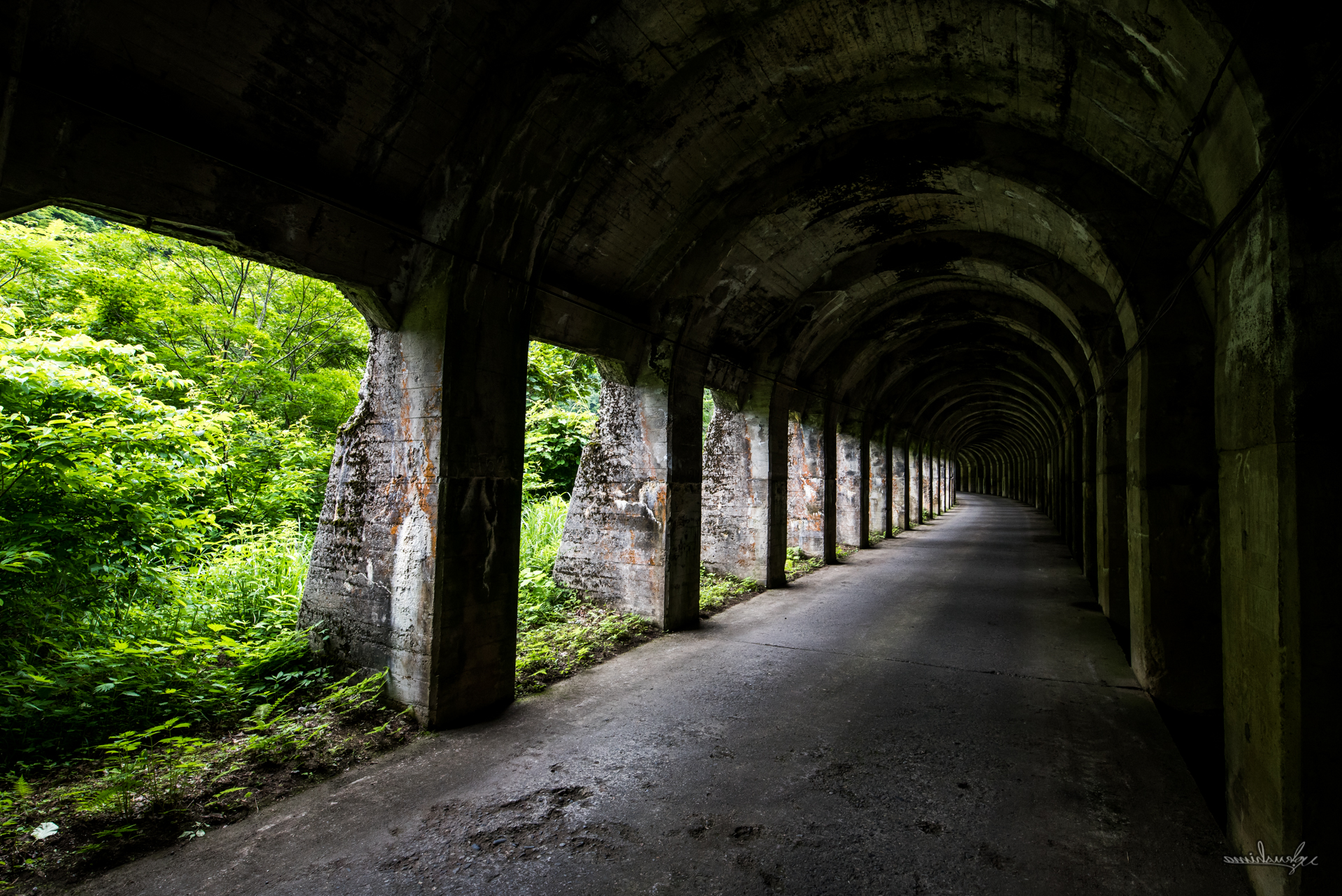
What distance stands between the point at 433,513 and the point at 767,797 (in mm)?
2923

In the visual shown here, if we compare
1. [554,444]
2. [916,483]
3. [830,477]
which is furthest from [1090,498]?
[916,483]

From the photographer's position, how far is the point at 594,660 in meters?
6.20

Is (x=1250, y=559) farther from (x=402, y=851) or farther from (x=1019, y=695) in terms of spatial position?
(x=402, y=851)

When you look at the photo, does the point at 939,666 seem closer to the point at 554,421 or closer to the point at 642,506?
the point at 642,506

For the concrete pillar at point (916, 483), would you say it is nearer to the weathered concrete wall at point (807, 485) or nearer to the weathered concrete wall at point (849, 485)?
the weathered concrete wall at point (849, 485)

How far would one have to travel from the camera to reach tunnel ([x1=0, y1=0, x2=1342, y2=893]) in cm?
261

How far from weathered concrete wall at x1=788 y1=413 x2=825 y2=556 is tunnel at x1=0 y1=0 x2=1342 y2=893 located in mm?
4152

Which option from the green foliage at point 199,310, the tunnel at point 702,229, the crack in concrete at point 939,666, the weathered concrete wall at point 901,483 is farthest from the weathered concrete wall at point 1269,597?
the weathered concrete wall at point 901,483

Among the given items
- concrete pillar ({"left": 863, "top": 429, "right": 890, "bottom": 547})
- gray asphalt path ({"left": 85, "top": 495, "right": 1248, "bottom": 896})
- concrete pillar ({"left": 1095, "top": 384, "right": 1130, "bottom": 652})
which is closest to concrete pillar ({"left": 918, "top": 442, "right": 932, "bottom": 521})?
concrete pillar ({"left": 863, "top": 429, "right": 890, "bottom": 547})

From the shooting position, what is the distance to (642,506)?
750 centimetres

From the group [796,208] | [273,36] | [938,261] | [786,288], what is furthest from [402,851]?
[938,261]

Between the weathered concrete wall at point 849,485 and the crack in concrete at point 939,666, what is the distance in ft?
29.4

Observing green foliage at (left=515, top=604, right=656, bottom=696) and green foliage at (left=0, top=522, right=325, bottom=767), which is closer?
green foliage at (left=0, top=522, right=325, bottom=767)

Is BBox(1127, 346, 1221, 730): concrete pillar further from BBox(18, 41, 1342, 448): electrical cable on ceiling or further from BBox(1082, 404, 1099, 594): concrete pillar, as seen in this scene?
BBox(1082, 404, 1099, 594): concrete pillar
